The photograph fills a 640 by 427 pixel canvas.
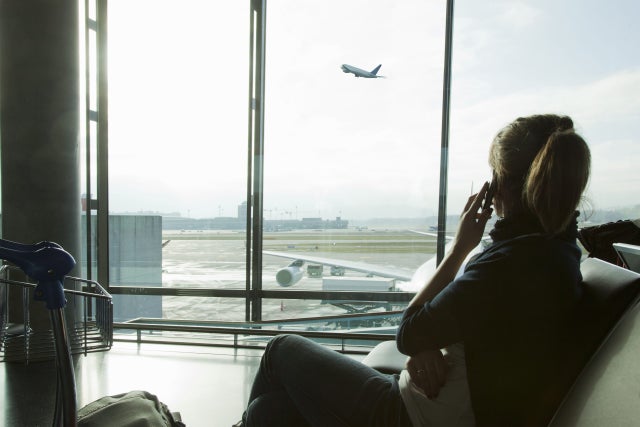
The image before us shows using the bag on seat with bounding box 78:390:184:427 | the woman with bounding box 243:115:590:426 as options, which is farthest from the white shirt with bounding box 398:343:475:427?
the bag on seat with bounding box 78:390:184:427

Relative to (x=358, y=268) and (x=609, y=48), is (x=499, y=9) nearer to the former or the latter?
(x=609, y=48)

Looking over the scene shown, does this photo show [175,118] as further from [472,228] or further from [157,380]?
[472,228]

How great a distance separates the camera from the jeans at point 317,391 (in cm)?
112

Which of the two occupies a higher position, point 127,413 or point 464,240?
point 464,240

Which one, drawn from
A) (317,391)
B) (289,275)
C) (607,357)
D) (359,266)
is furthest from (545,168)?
(359,266)

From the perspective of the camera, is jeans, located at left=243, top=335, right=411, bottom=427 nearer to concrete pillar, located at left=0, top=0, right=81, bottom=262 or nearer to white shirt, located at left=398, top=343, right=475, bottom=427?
white shirt, located at left=398, top=343, right=475, bottom=427

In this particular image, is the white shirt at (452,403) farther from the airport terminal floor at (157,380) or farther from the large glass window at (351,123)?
the large glass window at (351,123)

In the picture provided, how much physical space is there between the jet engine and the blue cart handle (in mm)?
4455

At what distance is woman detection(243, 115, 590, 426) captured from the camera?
96cm

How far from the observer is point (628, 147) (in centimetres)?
366

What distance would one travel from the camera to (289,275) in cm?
571

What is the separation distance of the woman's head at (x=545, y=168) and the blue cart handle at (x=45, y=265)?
0.96 metres

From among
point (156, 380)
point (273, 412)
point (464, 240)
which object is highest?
point (464, 240)

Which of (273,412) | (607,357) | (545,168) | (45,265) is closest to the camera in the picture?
(45,265)
